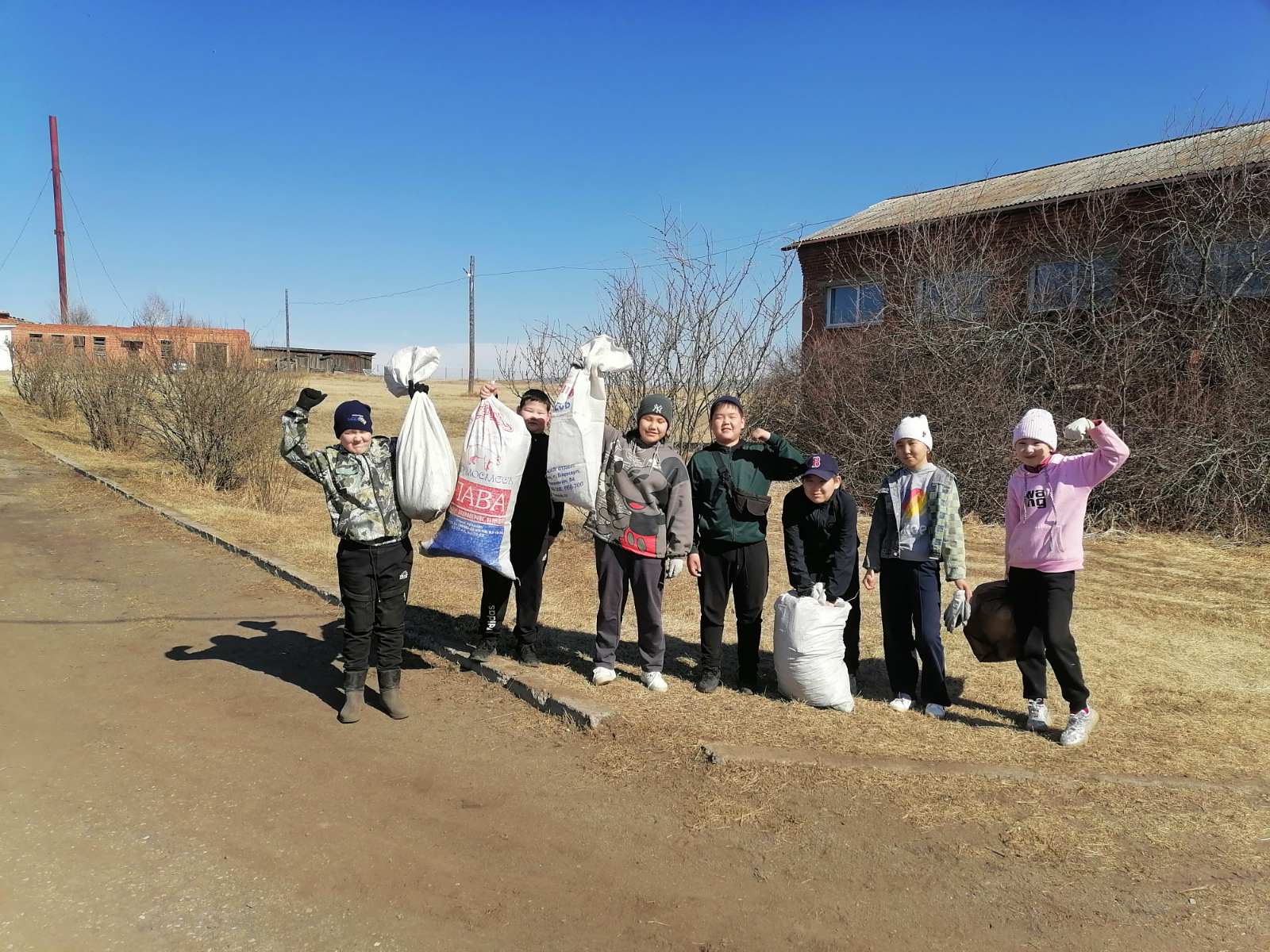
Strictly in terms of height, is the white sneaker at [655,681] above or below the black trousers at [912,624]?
below

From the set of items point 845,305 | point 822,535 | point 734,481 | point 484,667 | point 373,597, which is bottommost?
point 484,667

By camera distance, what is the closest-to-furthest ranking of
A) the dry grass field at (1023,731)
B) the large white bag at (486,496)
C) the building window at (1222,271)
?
the dry grass field at (1023,731) < the large white bag at (486,496) < the building window at (1222,271)

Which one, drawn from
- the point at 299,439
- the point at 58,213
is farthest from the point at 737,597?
the point at 58,213

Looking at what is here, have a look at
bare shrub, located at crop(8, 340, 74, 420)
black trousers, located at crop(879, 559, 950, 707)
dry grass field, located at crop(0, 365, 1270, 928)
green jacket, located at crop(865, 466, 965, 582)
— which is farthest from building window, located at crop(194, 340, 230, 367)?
black trousers, located at crop(879, 559, 950, 707)

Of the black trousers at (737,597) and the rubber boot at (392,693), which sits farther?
the black trousers at (737,597)

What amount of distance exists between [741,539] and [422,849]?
228 centimetres

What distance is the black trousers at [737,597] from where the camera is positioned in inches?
186

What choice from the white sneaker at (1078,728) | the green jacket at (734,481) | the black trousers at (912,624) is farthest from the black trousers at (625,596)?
the white sneaker at (1078,728)

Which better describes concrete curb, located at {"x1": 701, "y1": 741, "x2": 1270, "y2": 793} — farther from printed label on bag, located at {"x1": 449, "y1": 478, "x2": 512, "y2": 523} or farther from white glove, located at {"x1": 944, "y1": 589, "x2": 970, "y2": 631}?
printed label on bag, located at {"x1": 449, "y1": 478, "x2": 512, "y2": 523}

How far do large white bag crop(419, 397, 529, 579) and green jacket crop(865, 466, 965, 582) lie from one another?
1954 mm

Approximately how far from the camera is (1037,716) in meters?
4.38

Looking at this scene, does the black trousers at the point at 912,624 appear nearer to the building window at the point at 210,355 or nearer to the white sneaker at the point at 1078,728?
the white sneaker at the point at 1078,728

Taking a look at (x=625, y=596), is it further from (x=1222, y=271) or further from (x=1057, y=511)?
(x=1222, y=271)

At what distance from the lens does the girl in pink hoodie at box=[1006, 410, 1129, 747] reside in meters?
Answer: 4.18
